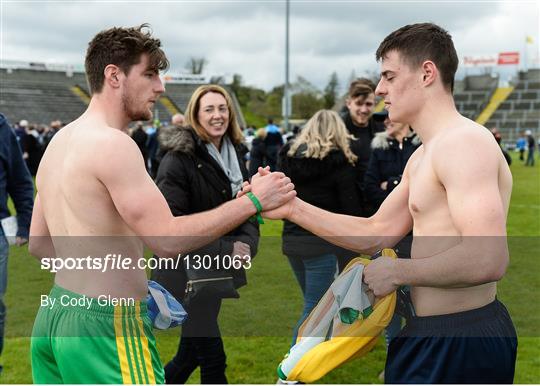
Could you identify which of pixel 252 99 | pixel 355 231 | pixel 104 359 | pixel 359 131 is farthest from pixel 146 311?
pixel 252 99

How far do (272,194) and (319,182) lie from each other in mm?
1550

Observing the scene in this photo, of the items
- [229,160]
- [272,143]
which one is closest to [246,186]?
[229,160]

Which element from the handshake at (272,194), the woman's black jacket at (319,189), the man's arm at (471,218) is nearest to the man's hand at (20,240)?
the woman's black jacket at (319,189)

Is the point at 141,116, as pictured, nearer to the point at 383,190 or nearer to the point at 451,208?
the point at 451,208

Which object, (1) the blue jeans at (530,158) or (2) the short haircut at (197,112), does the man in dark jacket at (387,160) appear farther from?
(1) the blue jeans at (530,158)

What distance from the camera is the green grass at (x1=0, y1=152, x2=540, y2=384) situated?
15.0 feet

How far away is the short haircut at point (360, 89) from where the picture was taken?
4.91 meters

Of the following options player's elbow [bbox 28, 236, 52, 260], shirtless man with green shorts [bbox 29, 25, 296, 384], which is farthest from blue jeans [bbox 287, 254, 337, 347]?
player's elbow [bbox 28, 236, 52, 260]

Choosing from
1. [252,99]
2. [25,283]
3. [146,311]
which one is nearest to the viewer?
[146,311]

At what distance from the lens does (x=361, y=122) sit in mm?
5094

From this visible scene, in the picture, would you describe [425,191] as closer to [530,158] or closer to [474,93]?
[530,158]

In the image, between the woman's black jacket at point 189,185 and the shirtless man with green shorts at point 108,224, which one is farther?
the woman's black jacket at point 189,185

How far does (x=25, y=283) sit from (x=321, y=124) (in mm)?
4177

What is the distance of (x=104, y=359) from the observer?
95.1 inches
